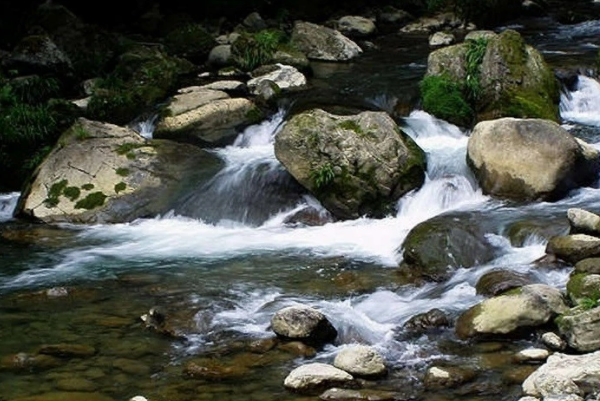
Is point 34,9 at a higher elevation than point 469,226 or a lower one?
higher

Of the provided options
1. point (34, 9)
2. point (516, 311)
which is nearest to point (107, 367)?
point (516, 311)

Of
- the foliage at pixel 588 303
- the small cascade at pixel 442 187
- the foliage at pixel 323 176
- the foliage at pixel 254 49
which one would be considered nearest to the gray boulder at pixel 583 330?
the foliage at pixel 588 303

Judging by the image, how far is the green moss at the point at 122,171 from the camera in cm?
1273

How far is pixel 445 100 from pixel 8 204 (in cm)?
742

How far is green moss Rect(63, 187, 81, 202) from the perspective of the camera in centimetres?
1248

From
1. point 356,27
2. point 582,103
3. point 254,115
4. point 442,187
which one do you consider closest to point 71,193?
point 254,115

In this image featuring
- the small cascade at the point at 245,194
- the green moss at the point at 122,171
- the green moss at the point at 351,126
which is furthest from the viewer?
the green moss at the point at 122,171

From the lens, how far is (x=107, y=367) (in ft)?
24.1

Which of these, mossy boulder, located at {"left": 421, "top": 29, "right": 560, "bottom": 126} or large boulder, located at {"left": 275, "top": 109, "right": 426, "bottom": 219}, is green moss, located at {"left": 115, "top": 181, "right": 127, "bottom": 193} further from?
mossy boulder, located at {"left": 421, "top": 29, "right": 560, "bottom": 126}

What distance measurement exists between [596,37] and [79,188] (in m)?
12.8

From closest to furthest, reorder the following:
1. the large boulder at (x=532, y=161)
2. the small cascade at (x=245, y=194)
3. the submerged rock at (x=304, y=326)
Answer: the submerged rock at (x=304, y=326), the large boulder at (x=532, y=161), the small cascade at (x=245, y=194)

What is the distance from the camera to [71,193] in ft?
41.1

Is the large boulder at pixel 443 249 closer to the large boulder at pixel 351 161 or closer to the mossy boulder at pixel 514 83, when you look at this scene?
the large boulder at pixel 351 161

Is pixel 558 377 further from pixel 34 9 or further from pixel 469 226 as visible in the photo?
pixel 34 9
